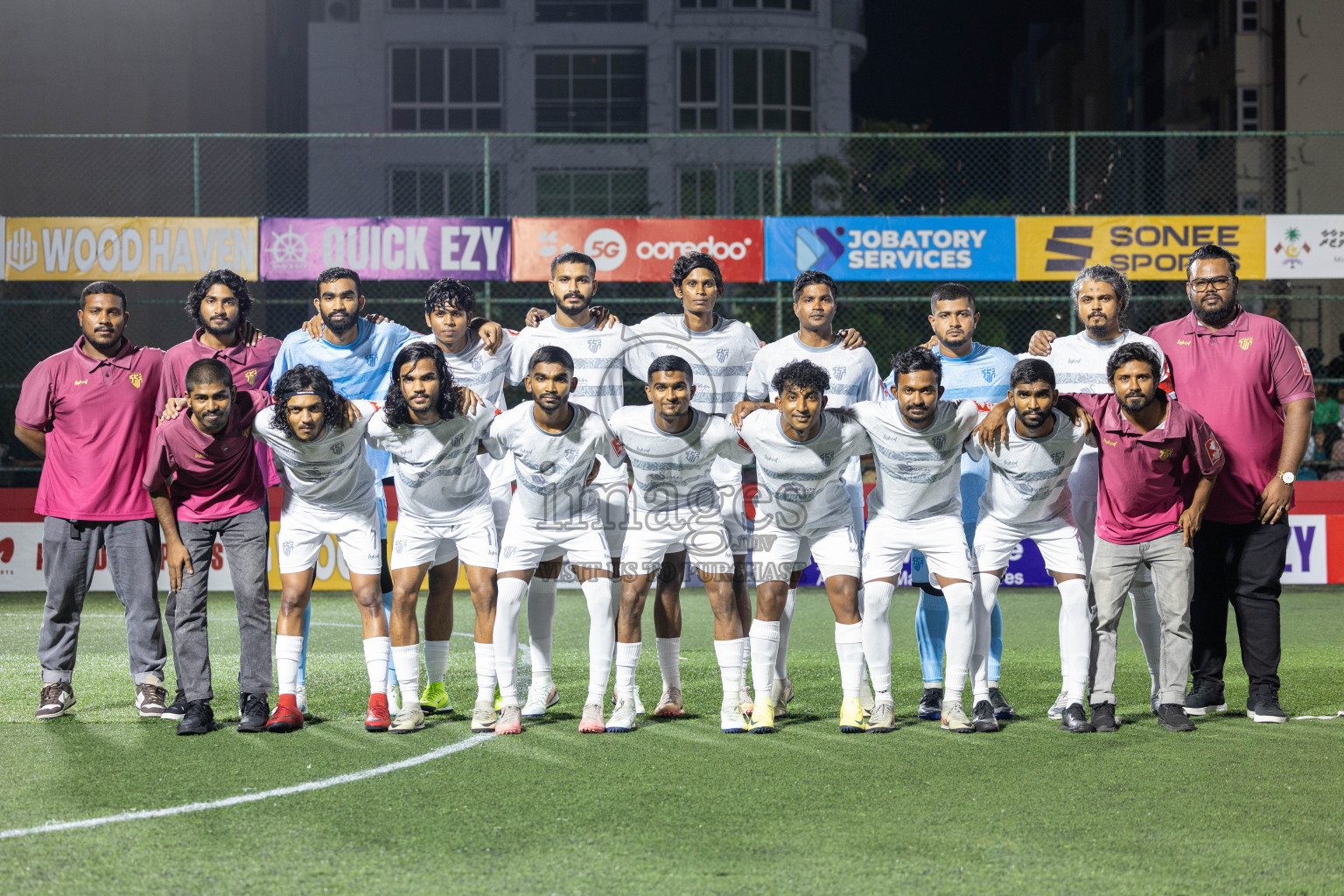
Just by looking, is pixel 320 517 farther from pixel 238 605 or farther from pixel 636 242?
pixel 636 242

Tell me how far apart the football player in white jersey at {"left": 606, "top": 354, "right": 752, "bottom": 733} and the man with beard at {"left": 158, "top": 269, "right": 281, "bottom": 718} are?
189 centimetres

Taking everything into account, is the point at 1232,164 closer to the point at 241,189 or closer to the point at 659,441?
the point at 241,189

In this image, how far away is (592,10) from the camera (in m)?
33.6

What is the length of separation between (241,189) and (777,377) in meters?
22.4

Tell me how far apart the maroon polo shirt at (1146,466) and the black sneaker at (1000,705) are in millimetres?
971

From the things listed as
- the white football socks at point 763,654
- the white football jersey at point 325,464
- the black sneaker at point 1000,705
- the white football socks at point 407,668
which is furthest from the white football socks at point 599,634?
the black sneaker at point 1000,705

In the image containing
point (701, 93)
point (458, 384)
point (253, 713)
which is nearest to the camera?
point (253, 713)

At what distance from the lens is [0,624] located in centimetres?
1033

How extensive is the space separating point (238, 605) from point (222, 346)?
4.51 feet

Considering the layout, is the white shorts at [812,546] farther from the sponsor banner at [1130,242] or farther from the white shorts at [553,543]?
the sponsor banner at [1130,242]

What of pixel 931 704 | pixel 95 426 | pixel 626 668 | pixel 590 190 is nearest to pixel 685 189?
pixel 590 190

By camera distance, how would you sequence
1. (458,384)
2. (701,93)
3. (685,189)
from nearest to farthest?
(458,384)
(685,189)
(701,93)

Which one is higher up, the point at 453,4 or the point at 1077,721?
the point at 453,4

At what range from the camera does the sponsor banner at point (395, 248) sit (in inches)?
559
